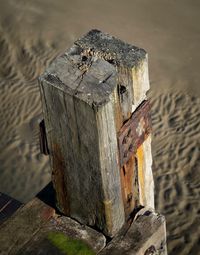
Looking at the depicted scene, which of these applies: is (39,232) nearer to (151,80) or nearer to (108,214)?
(108,214)

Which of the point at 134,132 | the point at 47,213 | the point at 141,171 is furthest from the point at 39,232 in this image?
the point at 134,132

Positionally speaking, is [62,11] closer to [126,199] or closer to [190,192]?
[190,192]

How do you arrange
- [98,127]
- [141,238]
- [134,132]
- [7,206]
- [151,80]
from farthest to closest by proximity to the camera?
[151,80] < [7,206] < [141,238] < [134,132] < [98,127]

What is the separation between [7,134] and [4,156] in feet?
1.73

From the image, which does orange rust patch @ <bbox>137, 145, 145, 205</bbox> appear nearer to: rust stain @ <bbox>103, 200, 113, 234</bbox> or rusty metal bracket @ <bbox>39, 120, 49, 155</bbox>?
rust stain @ <bbox>103, 200, 113, 234</bbox>

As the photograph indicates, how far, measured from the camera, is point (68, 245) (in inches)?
100

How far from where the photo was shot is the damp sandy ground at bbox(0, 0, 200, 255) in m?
7.90

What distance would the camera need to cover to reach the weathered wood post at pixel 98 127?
2.16 m

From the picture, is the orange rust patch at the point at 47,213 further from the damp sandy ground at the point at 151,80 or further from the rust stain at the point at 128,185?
the damp sandy ground at the point at 151,80

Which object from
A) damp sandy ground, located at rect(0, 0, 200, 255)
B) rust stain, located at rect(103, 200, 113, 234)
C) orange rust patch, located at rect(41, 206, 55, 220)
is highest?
rust stain, located at rect(103, 200, 113, 234)

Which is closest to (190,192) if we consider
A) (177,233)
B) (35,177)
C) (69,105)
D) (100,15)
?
(177,233)

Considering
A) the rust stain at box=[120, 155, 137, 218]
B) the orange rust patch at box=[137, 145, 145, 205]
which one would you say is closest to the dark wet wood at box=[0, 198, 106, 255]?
the rust stain at box=[120, 155, 137, 218]

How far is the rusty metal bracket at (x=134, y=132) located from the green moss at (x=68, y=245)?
18.8 inches

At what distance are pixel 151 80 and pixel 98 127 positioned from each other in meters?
7.54
